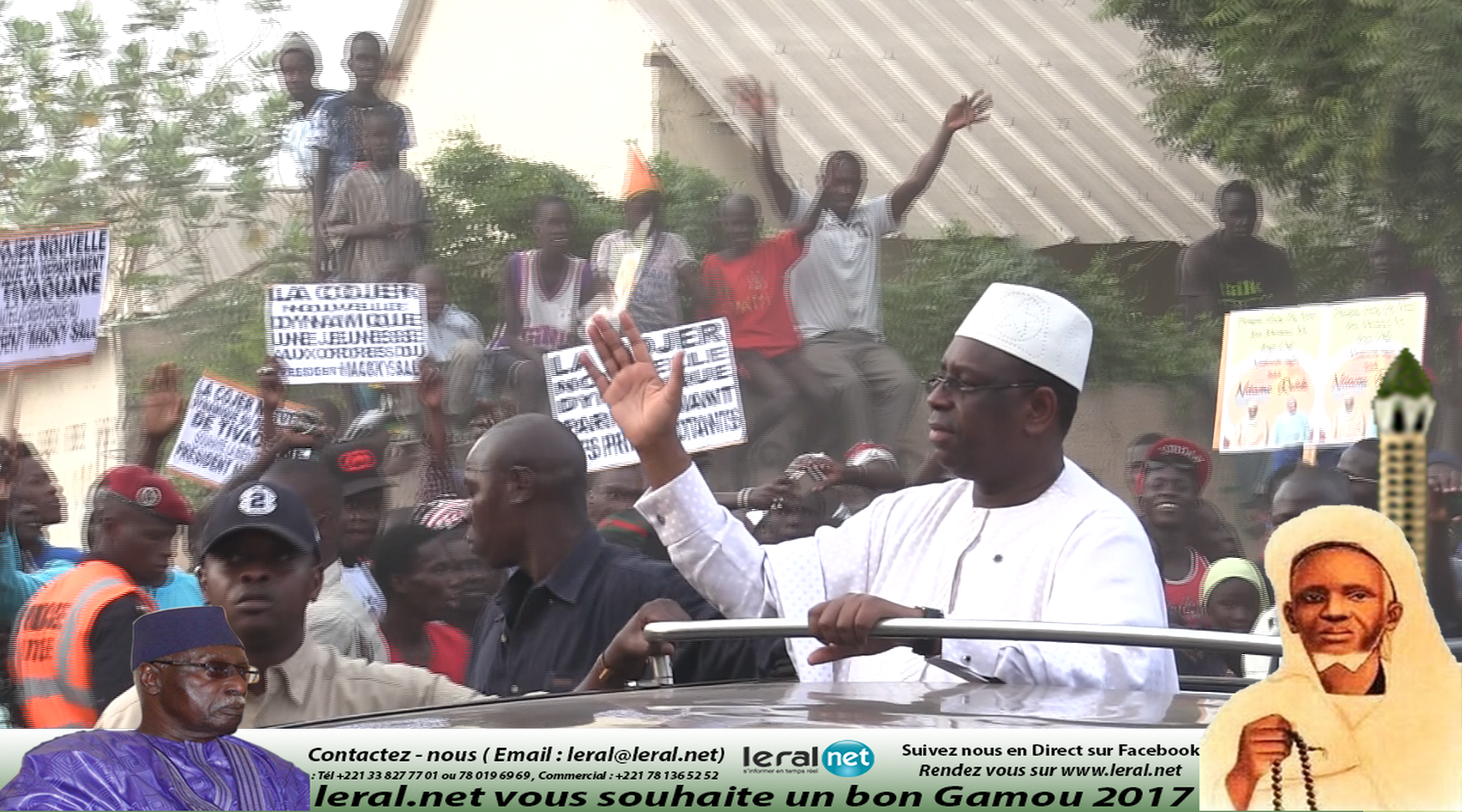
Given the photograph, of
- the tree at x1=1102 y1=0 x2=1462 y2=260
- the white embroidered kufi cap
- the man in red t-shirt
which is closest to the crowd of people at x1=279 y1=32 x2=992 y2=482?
the man in red t-shirt

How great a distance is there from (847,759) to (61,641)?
2.55m

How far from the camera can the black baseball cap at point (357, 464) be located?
5.77 meters

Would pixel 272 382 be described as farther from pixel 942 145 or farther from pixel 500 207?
pixel 942 145

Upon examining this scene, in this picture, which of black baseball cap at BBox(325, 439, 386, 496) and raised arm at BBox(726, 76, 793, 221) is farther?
raised arm at BBox(726, 76, 793, 221)

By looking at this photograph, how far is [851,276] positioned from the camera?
655 centimetres

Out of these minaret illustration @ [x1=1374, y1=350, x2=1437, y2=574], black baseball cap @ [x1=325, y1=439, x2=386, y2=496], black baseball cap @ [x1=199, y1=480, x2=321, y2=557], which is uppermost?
black baseball cap @ [x1=325, y1=439, x2=386, y2=496]

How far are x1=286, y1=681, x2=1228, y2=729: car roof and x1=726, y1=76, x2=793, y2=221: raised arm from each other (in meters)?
3.55

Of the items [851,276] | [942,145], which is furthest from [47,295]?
[942,145]

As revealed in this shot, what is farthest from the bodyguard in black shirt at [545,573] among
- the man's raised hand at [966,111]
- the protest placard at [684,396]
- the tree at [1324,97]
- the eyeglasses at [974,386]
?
the tree at [1324,97]

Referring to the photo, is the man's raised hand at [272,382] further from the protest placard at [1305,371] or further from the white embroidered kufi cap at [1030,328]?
the protest placard at [1305,371]

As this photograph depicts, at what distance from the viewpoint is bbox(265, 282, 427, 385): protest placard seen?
239 inches

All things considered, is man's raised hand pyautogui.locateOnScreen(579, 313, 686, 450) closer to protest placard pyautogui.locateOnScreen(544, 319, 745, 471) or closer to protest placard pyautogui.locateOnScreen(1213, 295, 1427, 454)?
protest placard pyautogui.locateOnScreen(544, 319, 745, 471)

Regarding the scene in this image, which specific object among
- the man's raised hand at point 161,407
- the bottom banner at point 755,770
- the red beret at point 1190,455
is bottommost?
the bottom banner at point 755,770

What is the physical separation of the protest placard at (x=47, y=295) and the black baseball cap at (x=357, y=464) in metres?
0.85
